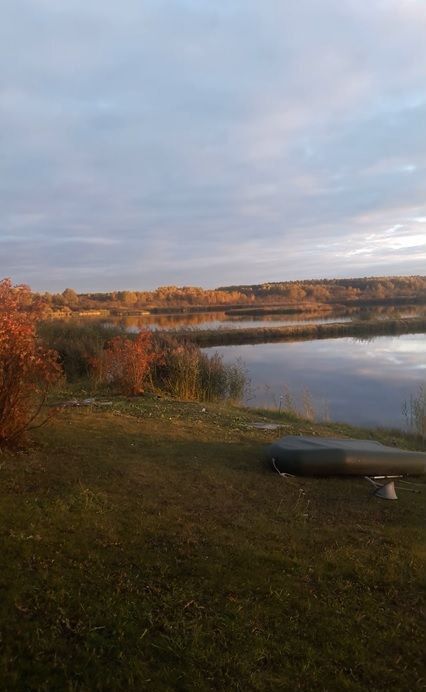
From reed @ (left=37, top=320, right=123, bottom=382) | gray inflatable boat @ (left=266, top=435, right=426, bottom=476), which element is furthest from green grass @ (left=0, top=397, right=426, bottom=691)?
reed @ (left=37, top=320, right=123, bottom=382)

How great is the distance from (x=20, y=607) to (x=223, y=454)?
4.72 metres

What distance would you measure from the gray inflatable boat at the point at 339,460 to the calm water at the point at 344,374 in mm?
7972

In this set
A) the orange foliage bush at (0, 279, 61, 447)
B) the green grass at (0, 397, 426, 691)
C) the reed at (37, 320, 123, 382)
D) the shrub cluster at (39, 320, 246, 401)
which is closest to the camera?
the green grass at (0, 397, 426, 691)

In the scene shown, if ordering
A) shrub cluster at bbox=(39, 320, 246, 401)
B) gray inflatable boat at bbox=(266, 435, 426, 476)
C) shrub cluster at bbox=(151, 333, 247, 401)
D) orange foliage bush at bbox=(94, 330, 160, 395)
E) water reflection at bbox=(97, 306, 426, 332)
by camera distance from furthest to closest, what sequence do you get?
water reflection at bbox=(97, 306, 426, 332), shrub cluster at bbox=(151, 333, 247, 401), shrub cluster at bbox=(39, 320, 246, 401), orange foliage bush at bbox=(94, 330, 160, 395), gray inflatable boat at bbox=(266, 435, 426, 476)

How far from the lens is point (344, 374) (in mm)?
22953

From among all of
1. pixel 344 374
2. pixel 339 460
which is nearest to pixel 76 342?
pixel 344 374

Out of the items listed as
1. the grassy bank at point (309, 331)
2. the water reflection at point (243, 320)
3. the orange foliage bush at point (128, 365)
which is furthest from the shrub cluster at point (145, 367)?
the water reflection at point (243, 320)

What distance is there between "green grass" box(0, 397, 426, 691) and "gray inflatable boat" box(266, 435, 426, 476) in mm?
274

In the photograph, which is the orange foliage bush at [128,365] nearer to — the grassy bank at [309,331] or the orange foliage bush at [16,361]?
the orange foliage bush at [16,361]

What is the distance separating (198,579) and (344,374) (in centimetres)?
2017

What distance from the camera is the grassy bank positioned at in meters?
35.5

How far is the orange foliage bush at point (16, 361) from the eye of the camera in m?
6.00

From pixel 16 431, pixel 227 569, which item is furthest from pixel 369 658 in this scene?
pixel 16 431

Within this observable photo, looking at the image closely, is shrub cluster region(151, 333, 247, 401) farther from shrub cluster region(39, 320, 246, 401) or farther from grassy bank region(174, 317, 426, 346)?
grassy bank region(174, 317, 426, 346)
